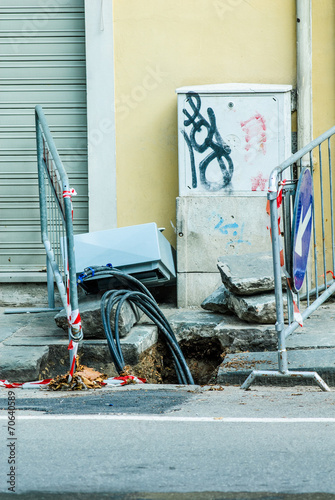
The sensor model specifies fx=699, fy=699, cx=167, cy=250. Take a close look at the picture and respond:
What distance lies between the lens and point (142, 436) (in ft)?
11.9

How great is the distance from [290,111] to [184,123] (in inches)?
42.5

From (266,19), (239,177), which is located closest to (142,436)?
(239,177)

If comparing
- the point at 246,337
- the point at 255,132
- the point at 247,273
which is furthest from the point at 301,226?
the point at 255,132

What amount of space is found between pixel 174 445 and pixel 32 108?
4.99m

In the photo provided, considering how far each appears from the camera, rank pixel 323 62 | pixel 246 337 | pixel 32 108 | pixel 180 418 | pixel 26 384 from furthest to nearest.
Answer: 1. pixel 32 108
2. pixel 323 62
3. pixel 246 337
4. pixel 26 384
5. pixel 180 418

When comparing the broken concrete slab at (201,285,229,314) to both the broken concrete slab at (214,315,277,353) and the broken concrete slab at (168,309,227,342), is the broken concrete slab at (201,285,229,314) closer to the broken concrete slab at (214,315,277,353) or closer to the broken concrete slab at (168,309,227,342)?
the broken concrete slab at (168,309,227,342)

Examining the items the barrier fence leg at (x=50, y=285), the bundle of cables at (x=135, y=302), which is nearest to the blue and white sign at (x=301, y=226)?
the bundle of cables at (x=135, y=302)

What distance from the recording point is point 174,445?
345 cm

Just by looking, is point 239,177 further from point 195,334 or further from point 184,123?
point 195,334

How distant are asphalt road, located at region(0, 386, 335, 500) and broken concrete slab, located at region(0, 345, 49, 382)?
582mm

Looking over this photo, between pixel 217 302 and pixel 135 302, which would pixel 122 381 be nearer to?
pixel 135 302

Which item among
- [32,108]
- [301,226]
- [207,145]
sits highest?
[32,108]

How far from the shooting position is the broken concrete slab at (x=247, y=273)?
586 centimetres

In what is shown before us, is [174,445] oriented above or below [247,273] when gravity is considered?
below
